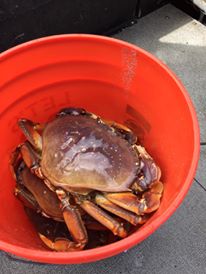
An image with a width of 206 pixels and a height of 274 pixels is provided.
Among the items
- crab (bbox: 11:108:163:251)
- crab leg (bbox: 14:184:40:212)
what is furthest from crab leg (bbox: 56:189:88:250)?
crab leg (bbox: 14:184:40:212)

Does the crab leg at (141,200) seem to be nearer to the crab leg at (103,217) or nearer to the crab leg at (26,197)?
the crab leg at (103,217)

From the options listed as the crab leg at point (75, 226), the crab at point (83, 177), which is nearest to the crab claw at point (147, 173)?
the crab at point (83, 177)

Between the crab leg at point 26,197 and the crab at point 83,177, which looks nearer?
the crab at point 83,177

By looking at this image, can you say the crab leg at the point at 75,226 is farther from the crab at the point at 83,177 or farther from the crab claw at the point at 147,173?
the crab claw at the point at 147,173

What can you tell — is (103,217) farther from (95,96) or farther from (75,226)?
(95,96)

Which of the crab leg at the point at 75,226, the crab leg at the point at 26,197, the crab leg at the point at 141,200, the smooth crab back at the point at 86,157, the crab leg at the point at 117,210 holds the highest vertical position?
the smooth crab back at the point at 86,157

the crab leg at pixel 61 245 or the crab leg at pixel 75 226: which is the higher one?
the crab leg at pixel 75 226

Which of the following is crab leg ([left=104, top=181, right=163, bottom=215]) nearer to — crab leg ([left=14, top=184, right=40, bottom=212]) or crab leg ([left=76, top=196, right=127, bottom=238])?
crab leg ([left=76, top=196, right=127, bottom=238])
